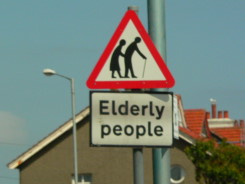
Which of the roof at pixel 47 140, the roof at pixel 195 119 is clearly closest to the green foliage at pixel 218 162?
the roof at pixel 47 140

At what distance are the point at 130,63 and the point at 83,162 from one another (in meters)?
43.4

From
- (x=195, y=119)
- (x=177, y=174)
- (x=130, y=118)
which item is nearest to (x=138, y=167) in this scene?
(x=130, y=118)

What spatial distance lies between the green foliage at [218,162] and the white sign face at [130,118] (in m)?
28.1

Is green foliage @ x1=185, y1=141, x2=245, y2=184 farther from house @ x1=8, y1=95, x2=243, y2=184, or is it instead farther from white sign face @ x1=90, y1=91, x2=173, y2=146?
white sign face @ x1=90, y1=91, x2=173, y2=146

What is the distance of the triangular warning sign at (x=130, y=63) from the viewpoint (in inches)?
312

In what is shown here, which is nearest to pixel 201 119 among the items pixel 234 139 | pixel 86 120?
pixel 86 120

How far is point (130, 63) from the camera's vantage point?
26.0 feet

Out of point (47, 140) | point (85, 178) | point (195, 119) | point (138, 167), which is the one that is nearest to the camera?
point (138, 167)

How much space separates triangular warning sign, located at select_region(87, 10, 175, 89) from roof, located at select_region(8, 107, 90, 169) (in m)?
41.9

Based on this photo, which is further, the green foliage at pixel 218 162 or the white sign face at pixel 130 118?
the green foliage at pixel 218 162

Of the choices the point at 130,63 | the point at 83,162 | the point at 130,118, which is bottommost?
the point at 130,118

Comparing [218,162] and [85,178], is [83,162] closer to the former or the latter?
[85,178]

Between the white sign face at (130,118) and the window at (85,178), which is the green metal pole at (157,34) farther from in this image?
the window at (85,178)

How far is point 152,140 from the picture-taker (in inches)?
311
